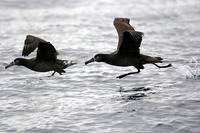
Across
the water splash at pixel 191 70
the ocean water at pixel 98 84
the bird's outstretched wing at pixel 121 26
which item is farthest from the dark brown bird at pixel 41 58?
the water splash at pixel 191 70

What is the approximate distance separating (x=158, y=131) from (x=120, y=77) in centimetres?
357

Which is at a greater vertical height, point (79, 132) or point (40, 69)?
point (40, 69)

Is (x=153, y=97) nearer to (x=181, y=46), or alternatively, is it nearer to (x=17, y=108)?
(x=17, y=108)

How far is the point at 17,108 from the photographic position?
10.1 m

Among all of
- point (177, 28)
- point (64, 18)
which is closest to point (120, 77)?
point (177, 28)

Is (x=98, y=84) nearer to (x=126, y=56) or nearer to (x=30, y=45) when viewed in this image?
(x=126, y=56)

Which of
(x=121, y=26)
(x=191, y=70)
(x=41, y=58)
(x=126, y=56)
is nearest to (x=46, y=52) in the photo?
(x=41, y=58)

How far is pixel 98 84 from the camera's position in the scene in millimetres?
12094

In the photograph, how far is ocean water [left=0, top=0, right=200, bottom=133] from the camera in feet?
30.1

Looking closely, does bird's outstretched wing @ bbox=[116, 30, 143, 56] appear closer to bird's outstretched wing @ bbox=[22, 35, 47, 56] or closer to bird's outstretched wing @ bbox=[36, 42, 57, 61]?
bird's outstretched wing @ bbox=[36, 42, 57, 61]

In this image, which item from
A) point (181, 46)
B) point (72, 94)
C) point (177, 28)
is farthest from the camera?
point (177, 28)

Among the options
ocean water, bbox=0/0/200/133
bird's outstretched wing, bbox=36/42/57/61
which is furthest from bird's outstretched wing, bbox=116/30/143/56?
bird's outstretched wing, bbox=36/42/57/61

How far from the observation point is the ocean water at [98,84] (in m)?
9.19

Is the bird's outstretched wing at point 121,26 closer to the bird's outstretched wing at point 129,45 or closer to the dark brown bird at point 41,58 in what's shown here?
the bird's outstretched wing at point 129,45
